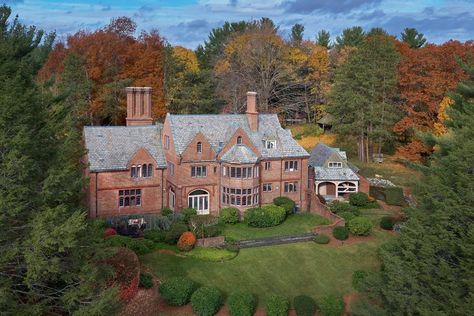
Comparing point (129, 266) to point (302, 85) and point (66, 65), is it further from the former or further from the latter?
point (302, 85)

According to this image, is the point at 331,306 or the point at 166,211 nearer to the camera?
the point at 331,306

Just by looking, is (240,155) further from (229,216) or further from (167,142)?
(167,142)

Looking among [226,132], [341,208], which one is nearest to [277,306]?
[341,208]

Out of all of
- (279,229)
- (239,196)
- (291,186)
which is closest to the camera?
(279,229)

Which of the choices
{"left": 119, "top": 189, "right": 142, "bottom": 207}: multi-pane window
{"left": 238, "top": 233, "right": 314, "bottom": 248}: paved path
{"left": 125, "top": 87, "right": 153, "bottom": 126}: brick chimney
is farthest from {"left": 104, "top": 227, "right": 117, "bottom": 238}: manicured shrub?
{"left": 125, "top": 87, "right": 153, "bottom": 126}: brick chimney

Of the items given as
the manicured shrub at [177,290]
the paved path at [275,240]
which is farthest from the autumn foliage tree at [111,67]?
the manicured shrub at [177,290]

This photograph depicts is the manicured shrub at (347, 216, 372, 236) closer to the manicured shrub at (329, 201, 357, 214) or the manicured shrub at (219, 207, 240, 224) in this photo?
the manicured shrub at (329, 201, 357, 214)
